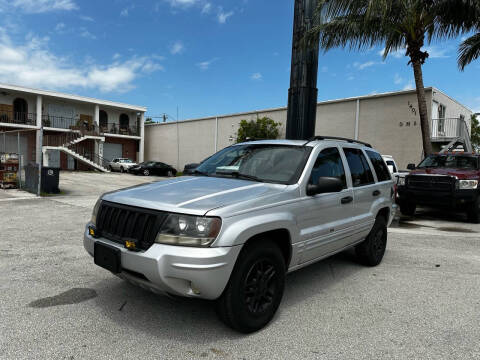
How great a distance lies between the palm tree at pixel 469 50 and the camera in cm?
1462

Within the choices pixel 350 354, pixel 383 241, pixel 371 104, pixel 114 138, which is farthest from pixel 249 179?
pixel 114 138

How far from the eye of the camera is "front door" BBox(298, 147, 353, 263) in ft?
11.4

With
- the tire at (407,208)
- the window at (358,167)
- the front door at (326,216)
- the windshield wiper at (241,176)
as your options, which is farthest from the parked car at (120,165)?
the front door at (326,216)

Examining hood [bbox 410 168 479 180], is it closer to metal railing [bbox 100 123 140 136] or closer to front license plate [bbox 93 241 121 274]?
front license plate [bbox 93 241 121 274]

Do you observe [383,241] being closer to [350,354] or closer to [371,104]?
[350,354]

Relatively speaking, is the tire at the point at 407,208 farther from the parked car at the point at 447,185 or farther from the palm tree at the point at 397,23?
the palm tree at the point at 397,23

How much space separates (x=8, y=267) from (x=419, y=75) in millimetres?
14619

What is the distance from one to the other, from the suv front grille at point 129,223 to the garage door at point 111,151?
33.6 m

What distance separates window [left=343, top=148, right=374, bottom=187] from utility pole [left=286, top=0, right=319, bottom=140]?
6.01 m

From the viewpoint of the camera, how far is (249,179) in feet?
11.6

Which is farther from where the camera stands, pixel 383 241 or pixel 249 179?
pixel 383 241

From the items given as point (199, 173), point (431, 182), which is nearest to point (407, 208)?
point (431, 182)

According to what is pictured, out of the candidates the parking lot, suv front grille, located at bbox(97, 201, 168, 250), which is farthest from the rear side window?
suv front grille, located at bbox(97, 201, 168, 250)

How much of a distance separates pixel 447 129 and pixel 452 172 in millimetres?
12257
